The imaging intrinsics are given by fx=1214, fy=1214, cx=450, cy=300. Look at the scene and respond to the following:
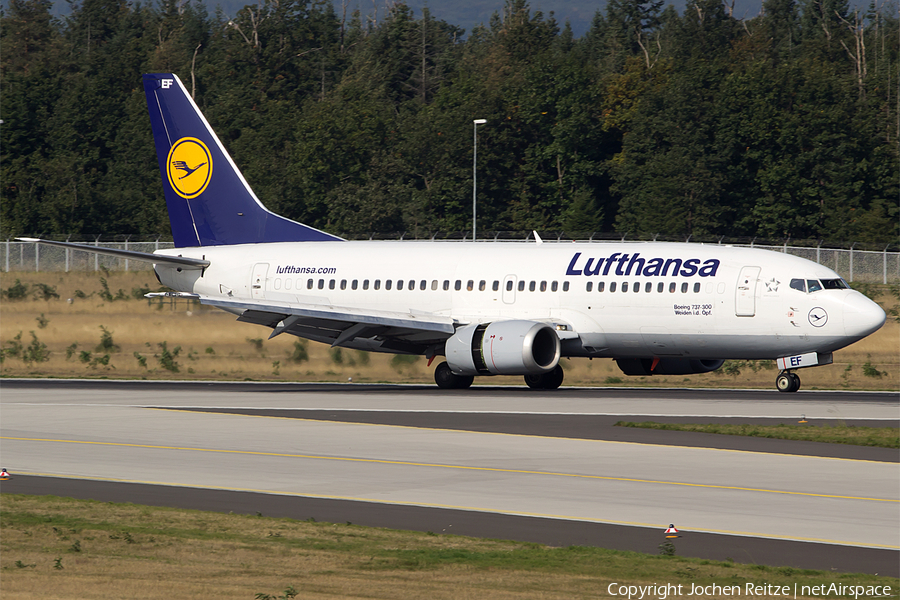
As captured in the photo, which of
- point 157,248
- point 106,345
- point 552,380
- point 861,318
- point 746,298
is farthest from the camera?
point 157,248

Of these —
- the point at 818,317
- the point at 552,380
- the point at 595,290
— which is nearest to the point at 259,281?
the point at 552,380

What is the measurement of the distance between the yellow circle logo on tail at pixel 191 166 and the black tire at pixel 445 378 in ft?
38.5

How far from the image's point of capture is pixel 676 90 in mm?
90062

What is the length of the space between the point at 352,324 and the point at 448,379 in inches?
139

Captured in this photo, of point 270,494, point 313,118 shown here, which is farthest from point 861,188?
point 270,494

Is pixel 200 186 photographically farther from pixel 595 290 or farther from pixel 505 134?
pixel 505 134

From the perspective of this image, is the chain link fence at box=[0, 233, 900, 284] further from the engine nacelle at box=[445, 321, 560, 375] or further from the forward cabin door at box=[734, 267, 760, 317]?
the forward cabin door at box=[734, 267, 760, 317]

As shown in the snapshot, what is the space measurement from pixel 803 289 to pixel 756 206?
167ft

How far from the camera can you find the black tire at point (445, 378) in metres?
38.4

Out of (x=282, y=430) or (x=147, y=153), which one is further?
(x=147, y=153)

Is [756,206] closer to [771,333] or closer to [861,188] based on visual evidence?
[861,188]

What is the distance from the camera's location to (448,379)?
1516 inches

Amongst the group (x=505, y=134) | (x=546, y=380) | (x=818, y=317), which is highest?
(x=505, y=134)

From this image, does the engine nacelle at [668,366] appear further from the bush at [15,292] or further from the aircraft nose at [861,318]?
the bush at [15,292]
